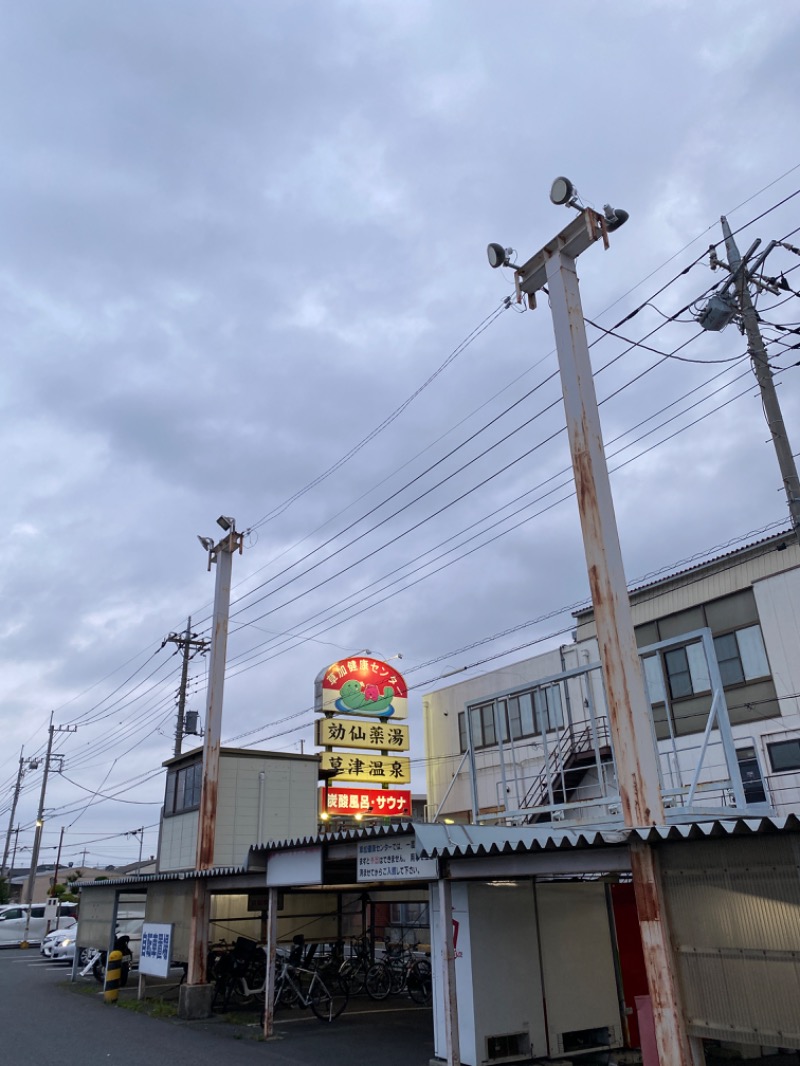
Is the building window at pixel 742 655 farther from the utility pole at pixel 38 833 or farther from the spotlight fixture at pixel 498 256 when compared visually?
the utility pole at pixel 38 833

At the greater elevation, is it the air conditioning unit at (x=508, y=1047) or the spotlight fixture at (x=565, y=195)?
the spotlight fixture at (x=565, y=195)

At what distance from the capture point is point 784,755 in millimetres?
18812

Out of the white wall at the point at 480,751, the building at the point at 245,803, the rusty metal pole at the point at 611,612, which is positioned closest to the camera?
the rusty metal pole at the point at 611,612

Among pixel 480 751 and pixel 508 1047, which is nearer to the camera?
pixel 508 1047

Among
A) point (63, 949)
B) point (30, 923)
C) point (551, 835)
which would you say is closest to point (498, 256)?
point (551, 835)

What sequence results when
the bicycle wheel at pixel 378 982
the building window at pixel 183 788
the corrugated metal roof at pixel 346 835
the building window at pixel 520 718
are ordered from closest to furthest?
the corrugated metal roof at pixel 346 835 → the bicycle wheel at pixel 378 982 → the building window at pixel 183 788 → the building window at pixel 520 718

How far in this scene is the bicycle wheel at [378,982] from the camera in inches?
770

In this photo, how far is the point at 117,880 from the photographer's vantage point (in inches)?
877

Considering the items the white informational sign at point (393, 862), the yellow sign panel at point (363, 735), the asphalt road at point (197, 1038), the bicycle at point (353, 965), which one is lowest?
the asphalt road at point (197, 1038)

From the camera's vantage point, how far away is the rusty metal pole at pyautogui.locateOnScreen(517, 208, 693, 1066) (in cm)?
770

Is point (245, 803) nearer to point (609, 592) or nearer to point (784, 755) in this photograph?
point (784, 755)

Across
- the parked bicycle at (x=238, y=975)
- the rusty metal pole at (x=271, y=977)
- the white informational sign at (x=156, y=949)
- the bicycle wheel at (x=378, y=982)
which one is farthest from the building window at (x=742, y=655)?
the white informational sign at (x=156, y=949)

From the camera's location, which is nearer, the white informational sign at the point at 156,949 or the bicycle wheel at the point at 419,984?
the white informational sign at the point at 156,949

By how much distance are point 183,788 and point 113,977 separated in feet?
22.3
